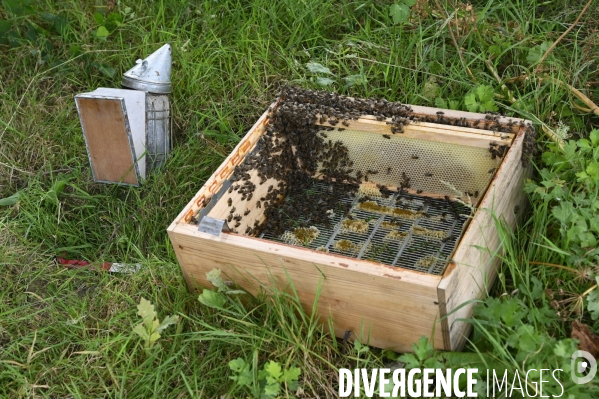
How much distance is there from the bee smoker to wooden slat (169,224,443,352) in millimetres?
1254

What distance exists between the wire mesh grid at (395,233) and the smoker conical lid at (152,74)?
1307 mm

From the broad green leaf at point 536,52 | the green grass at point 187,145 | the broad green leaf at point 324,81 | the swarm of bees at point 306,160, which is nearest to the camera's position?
the green grass at point 187,145

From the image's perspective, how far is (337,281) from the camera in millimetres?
3322

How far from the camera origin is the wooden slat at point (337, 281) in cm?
316

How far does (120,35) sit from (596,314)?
383 centimetres

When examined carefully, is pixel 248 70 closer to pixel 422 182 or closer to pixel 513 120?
pixel 422 182

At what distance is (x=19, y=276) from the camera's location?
13.9ft

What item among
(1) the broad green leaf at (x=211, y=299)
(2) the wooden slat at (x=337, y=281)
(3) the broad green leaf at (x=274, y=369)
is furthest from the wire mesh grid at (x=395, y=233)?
(3) the broad green leaf at (x=274, y=369)

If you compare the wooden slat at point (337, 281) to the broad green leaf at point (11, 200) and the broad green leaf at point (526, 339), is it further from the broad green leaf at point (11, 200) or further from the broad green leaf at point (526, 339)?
the broad green leaf at point (11, 200)

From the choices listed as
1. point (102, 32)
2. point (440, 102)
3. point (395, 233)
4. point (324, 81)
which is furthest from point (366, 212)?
point (102, 32)

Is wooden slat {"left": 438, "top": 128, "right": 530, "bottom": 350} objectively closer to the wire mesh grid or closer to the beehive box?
the beehive box

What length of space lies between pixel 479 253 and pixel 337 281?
2.35 ft

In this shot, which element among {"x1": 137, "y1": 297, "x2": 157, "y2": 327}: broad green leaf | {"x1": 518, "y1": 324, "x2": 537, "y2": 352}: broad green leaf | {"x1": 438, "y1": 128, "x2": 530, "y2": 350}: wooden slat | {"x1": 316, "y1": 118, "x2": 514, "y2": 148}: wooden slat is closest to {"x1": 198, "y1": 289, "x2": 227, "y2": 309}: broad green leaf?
{"x1": 137, "y1": 297, "x2": 157, "y2": 327}: broad green leaf

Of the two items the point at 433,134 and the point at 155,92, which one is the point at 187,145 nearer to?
the point at 155,92
